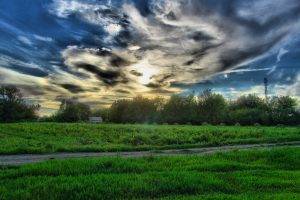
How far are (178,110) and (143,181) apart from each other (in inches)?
4655

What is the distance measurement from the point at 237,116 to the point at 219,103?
27593mm

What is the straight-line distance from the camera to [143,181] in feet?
52.0

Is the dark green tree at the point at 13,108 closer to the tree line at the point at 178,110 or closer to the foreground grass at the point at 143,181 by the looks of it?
the tree line at the point at 178,110

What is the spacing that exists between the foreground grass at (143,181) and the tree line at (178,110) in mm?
83542

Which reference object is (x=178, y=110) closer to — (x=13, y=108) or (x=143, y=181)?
(x=13, y=108)

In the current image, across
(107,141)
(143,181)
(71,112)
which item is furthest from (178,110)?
(143,181)

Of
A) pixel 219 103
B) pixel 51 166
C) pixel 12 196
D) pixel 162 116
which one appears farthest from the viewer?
pixel 219 103

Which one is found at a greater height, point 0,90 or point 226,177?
point 0,90

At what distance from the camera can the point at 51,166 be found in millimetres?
18703

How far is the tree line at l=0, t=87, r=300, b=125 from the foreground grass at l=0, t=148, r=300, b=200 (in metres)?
83.5

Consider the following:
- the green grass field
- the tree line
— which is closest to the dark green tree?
the tree line

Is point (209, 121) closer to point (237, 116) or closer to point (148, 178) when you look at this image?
point (237, 116)

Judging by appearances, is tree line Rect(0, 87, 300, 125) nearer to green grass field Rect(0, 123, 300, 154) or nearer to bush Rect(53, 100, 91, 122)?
bush Rect(53, 100, 91, 122)

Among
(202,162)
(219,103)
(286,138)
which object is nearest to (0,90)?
(219,103)
